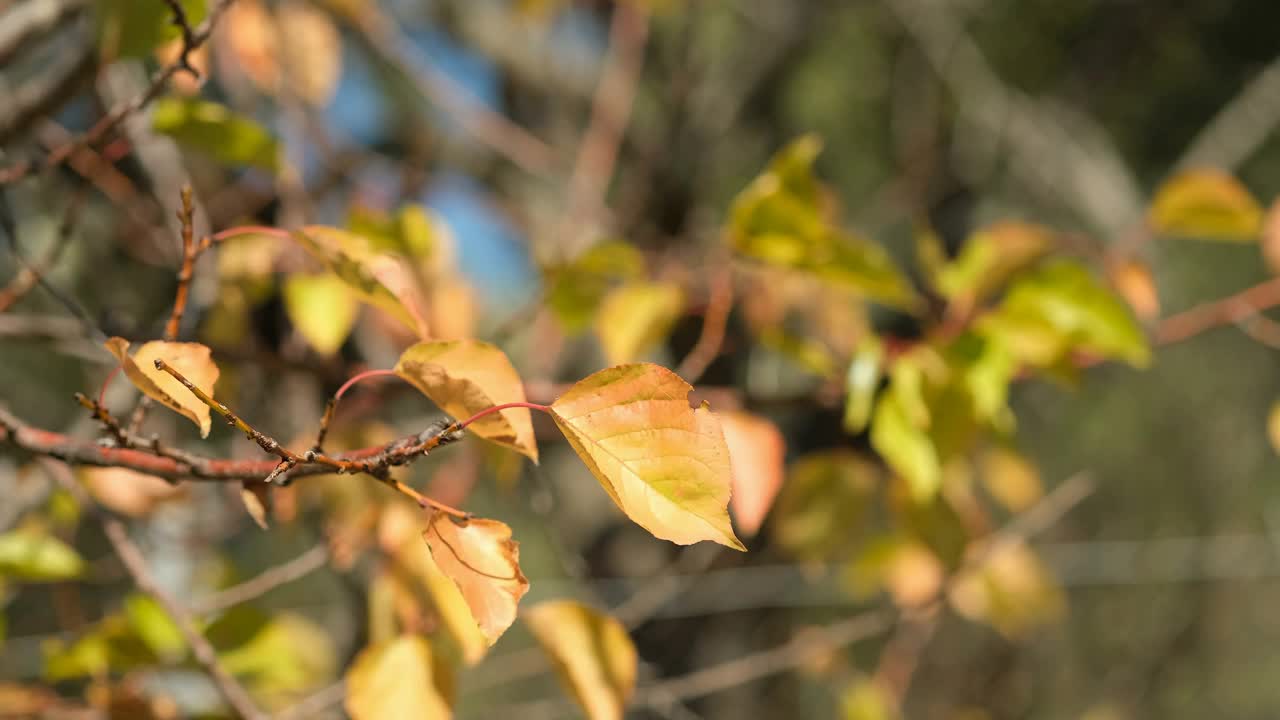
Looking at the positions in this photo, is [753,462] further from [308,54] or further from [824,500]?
[308,54]

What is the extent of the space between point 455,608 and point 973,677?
1.83 metres

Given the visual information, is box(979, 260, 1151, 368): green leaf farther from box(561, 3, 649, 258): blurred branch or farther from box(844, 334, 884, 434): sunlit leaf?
box(561, 3, 649, 258): blurred branch

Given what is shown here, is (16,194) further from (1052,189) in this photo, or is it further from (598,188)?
(1052,189)

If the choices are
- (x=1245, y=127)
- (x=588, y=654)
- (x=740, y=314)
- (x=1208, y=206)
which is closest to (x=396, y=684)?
(x=588, y=654)

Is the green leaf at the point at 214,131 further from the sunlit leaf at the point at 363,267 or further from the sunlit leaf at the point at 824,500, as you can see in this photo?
the sunlit leaf at the point at 824,500

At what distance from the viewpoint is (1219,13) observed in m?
1.33

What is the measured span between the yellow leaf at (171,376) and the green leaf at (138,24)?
210 millimetres

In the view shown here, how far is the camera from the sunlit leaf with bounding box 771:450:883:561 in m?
0.73

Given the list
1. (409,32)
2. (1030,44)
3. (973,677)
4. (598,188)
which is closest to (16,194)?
(409,32)

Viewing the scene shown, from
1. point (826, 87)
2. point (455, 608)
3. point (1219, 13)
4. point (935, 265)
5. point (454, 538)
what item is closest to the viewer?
point (454, 538)

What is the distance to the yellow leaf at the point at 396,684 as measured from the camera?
39 cm

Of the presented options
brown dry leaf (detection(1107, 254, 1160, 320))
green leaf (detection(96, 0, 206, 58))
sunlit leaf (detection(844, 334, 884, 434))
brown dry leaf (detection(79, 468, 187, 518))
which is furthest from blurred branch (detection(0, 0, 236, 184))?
brown dry leaf (detection(1107, 254, 1160, 320))

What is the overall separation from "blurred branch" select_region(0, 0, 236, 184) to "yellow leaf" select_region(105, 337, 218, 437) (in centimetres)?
15

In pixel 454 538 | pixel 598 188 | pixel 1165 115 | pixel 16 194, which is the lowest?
pixel 1165 115
